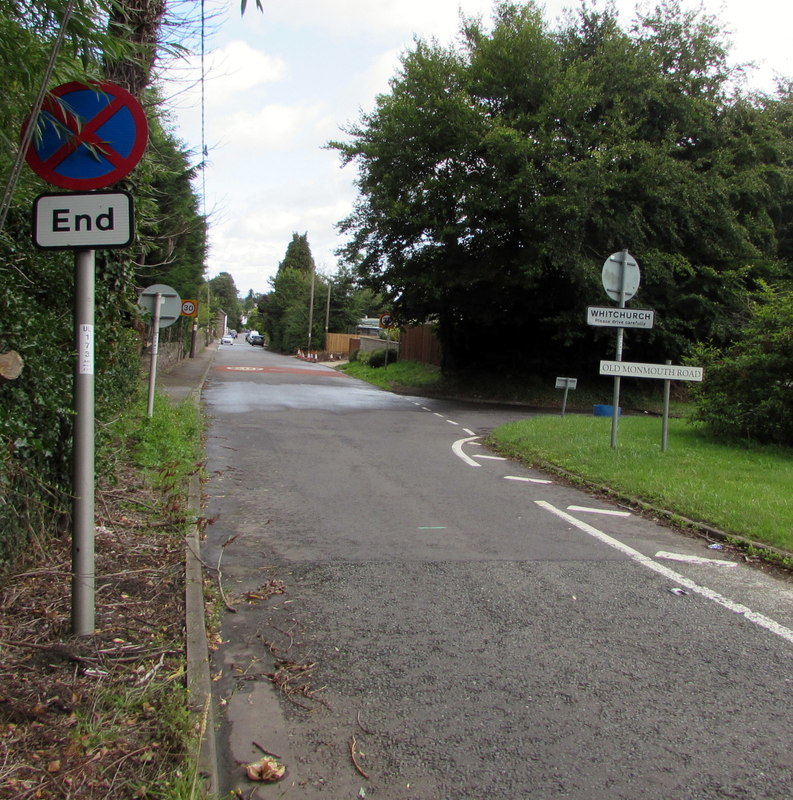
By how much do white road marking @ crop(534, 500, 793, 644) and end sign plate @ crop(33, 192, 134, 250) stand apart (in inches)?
171

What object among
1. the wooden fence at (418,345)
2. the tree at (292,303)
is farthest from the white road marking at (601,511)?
the tree at (292,303)

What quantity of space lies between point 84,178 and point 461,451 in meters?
9.12

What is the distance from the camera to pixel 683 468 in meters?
9.54

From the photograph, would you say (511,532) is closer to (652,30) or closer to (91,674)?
(91,674)

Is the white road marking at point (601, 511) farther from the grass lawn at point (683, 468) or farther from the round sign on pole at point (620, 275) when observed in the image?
the round sign on pole at point (620, 275)

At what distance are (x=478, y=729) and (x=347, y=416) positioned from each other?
13568 mm

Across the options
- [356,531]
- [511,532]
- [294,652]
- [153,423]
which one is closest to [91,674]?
[294,652]

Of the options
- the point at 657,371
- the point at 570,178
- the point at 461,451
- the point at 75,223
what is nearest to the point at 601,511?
the point at 657,371

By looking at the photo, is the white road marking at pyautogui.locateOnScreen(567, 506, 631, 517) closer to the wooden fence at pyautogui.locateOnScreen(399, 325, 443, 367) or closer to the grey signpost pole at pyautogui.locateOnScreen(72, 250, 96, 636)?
the grey signpost pole at pyautogui.locateOnScreen(72, 250, 96, 636)

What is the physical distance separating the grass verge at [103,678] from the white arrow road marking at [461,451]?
5.68 m

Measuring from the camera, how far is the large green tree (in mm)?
19453

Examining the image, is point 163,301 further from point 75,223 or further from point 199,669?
point 199,669

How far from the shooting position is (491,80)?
20.3m

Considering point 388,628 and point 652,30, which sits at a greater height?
point 652,30
